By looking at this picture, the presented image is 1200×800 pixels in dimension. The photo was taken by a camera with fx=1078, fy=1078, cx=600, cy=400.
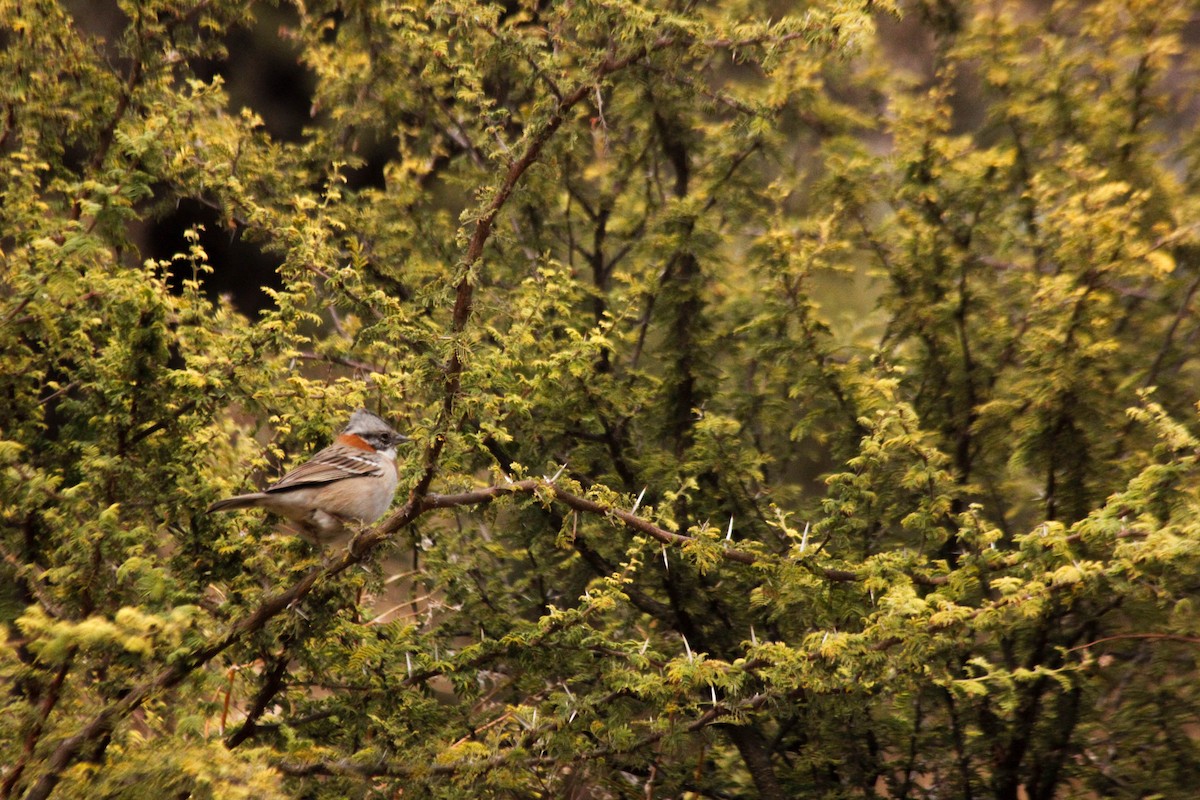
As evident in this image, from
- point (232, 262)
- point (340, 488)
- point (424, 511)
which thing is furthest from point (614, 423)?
point (232, 262)

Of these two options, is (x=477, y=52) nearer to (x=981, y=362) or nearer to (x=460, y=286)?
(x=460, y=286)

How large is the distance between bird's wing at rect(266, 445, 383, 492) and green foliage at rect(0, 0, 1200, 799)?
0.20 metres

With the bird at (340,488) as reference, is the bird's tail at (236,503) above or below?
below

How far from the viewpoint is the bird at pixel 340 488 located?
13.0 ft

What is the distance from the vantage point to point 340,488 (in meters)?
4.12

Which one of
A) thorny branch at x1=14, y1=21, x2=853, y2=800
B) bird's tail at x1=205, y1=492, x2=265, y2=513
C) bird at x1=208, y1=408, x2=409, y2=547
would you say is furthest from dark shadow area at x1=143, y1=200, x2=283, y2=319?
thorny branch at x1=14, y1=21, x2=853, y2=800

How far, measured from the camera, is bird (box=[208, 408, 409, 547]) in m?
3.98

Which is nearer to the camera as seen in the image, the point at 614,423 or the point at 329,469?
the point at 329,469

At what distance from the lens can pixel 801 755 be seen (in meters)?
4.89

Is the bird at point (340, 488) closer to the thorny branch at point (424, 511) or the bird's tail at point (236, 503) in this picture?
the bird's tail at point (236, 503)

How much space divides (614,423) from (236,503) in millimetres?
1962

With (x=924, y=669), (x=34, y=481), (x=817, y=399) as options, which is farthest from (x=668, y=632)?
(x=34, y=481)

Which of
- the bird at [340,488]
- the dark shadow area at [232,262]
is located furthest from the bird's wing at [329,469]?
the dark shadow area at [232,262]

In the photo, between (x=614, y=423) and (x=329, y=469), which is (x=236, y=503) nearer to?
(x=329, y=469)
